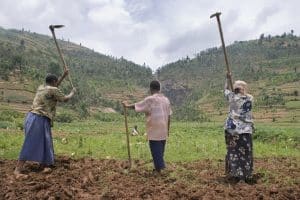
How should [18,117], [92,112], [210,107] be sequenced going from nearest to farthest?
1. [18,117]
2. [92,112]
3. [210,107]

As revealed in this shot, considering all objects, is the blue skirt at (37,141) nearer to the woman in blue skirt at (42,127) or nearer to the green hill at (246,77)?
the woman in blue skirt at (42,127)

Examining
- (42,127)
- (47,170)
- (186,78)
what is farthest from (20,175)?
(186,78)

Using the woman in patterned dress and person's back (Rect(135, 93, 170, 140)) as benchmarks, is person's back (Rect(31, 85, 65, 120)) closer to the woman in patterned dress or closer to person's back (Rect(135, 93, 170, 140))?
person's back (Rect(135, 93, 170, 140))

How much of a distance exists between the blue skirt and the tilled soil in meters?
0.29

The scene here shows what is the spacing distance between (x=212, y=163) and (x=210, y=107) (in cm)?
6489

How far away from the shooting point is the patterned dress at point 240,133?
8.14 metres

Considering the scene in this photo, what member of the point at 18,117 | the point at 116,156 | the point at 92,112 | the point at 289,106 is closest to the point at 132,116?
the point at 92,112

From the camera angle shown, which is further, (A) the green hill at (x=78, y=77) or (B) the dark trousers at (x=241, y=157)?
(A) the green hill at (x=78, y=77)

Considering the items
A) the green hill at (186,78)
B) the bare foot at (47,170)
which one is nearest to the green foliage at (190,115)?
the green hill at (186,78)

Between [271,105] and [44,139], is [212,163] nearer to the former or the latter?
[44,139]

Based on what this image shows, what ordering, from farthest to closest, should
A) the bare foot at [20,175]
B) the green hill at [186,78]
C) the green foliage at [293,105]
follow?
the green hill at [186,78]
the green foliage at [293,105]
the bare foot at [20,175]

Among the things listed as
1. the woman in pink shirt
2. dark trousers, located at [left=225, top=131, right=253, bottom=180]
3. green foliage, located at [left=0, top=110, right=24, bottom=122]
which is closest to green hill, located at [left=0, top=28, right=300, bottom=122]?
green foliage, located at [left=0, top=110, right=24, bottom=122]

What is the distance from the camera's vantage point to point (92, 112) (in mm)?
65875

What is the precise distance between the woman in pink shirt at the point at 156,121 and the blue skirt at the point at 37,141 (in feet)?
5.80
